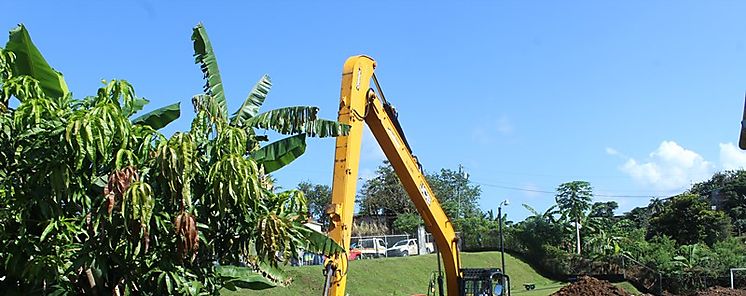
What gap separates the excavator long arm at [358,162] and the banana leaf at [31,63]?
3.76 meters

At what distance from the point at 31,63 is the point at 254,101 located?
9.47 feet

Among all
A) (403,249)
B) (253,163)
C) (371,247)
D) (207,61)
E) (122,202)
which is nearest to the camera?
(122,202)

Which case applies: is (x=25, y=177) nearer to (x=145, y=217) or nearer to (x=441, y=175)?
(x=145, y=217)

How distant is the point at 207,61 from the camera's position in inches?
425

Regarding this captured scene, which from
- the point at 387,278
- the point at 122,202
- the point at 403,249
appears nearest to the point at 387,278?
the point at 387,278

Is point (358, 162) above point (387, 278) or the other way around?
above

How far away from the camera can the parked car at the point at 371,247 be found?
139ft

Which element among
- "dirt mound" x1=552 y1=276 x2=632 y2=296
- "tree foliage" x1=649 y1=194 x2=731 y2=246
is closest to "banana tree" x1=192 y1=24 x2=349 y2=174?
"dirt mound" x1=552 y1=276 x2=632 y2=296

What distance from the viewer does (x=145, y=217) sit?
636cm

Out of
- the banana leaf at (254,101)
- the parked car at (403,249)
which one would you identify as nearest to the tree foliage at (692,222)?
the parked car at (403,249)

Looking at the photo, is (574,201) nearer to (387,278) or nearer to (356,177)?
(387,278)

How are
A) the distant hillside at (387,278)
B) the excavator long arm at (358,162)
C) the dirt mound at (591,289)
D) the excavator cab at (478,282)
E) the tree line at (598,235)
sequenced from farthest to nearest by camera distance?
the tree line at (598,235)
the dirt mound at (591,289)
the distant hillside at (387,278)
the excavator cab at (478,282)
the excavator long arm at (358,162)

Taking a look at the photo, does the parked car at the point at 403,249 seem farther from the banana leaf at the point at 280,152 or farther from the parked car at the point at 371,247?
the banana leaf at the point at 280,152

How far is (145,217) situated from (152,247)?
2.71ft
